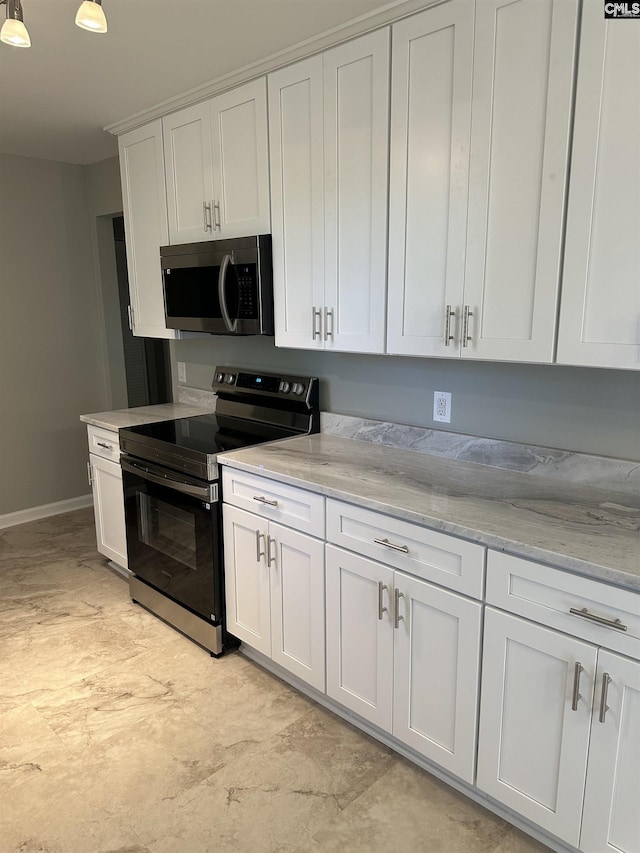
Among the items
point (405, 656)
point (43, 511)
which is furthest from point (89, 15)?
point (43, 511)

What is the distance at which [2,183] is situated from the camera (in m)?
3.90

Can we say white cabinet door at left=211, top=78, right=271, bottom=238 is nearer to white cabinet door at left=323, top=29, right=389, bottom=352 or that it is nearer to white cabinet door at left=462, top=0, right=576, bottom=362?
white cabinet door at left=323, top=29, right=389, bottom=352

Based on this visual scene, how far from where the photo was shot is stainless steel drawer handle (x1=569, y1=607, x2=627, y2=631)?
4.54 feet

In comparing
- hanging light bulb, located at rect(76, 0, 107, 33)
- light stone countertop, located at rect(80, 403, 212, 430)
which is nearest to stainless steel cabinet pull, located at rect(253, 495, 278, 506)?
light stone countertop, located at rect(80, 403, 212, 430)

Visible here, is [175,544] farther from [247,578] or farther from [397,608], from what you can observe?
[397,608]

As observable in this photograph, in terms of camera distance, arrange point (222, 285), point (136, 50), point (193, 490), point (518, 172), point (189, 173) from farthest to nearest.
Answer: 1. point (189, 173)
2. point (222, 285)
3. point (193, 490)
4. point (136, 50)
5. point (518, 172)

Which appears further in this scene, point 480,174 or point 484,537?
point 480,174

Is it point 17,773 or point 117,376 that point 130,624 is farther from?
point 117,376

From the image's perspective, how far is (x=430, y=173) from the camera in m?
1.94

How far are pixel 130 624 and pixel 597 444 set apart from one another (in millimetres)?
2278

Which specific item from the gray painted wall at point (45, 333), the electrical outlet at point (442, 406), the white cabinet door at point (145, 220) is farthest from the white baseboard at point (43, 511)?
the electrical outlet at point (442, 406)

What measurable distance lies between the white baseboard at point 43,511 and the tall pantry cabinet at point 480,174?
3.37 metres

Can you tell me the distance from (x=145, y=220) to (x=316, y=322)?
140 cm

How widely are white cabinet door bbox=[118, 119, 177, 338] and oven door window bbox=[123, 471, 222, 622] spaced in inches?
37.1
